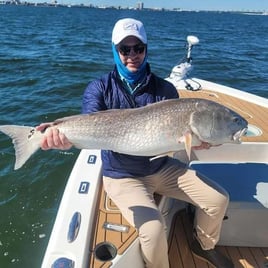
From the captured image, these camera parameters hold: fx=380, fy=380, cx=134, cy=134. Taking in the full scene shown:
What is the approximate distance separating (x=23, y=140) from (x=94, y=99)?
0.69m

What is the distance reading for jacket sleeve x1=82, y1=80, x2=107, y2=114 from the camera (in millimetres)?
3130

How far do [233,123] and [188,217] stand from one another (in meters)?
1.53

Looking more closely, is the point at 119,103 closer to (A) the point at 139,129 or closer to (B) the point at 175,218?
(A) the point at 139,129

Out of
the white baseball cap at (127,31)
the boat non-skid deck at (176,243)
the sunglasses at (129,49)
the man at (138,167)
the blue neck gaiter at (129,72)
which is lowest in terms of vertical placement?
the boat non-skid deck at (176,243)

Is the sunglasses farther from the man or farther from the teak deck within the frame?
the teak deck

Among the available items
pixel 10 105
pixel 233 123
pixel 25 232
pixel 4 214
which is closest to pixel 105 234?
pixel 233 123

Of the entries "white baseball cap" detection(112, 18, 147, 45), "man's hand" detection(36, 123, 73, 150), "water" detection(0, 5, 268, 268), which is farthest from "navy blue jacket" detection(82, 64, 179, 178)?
"water" detection(0, 5, 268, 268)

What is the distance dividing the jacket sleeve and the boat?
2.60ft

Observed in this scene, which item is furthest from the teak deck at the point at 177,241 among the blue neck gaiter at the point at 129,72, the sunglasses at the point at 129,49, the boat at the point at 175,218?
the sunglasses at the point at 129,49

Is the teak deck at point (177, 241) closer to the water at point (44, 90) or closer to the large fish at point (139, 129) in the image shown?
the large fish at point (139, 129)

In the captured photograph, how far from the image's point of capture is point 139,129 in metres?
2.78

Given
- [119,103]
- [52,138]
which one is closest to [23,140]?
[52,138]

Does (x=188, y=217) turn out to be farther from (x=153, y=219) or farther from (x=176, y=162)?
(x=153, y=219)

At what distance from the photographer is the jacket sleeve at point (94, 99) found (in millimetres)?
3130
